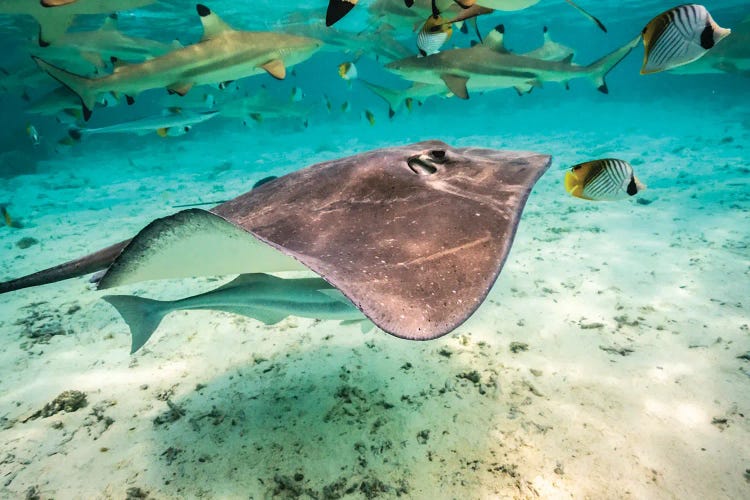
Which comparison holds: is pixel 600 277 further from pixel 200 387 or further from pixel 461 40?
pixel 461 40

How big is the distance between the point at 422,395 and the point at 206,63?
5.67 m

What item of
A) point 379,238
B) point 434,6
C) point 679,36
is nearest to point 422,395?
point 379,238

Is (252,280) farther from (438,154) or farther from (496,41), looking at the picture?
(496,41)

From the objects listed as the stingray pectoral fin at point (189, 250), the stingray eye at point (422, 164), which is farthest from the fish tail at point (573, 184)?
the stingray pectoral fin at point (189, 250)

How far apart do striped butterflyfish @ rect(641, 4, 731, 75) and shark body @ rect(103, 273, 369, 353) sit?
3.04 m

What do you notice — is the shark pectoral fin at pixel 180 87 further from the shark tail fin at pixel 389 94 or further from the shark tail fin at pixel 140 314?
the shark tail fin at pixel 140 314

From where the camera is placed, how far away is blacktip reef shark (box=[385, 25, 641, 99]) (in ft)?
20.8

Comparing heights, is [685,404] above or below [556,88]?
above

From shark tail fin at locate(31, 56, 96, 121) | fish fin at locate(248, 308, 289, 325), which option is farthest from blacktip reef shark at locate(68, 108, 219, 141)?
fish fin at locate(248, 308, 289, 325)

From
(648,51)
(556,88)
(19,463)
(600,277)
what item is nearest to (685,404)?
(600,277)

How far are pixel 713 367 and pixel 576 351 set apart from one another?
1.01m

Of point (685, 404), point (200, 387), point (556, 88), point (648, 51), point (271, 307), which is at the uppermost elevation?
point (648, 51)

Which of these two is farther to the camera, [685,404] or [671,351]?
[671,351]

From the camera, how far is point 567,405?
2.78 metres
